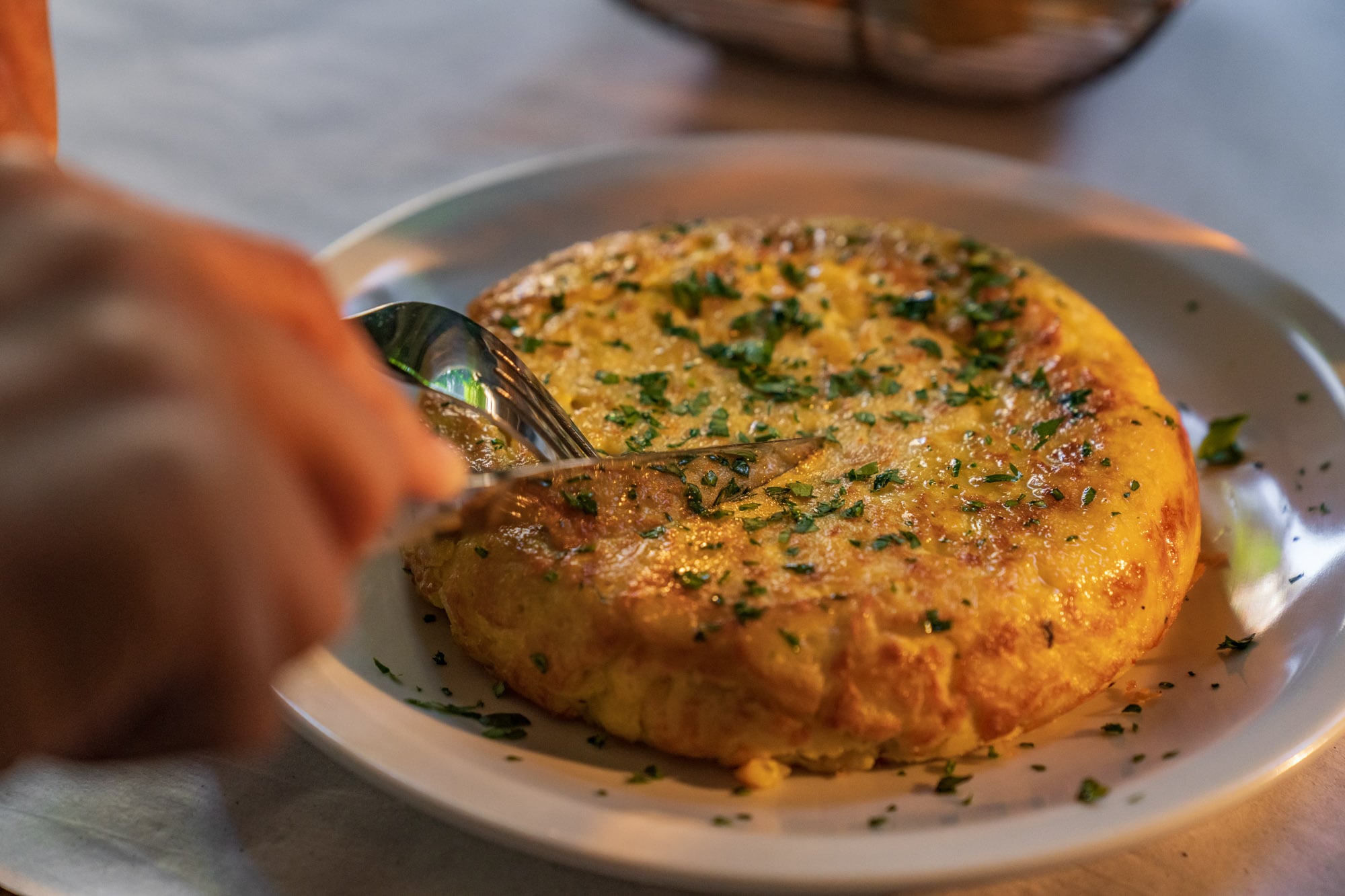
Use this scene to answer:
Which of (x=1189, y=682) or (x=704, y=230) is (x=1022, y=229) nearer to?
(x=704, y=230)

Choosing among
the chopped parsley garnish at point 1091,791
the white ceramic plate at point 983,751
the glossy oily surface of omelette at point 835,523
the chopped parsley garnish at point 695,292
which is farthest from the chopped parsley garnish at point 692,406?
the chopped parsley garnish at point 1091,791

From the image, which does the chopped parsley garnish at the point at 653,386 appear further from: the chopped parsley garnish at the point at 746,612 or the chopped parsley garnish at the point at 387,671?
the chopped parsley garnish at the point at 387,671

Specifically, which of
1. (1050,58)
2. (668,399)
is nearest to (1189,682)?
→ (668,399)

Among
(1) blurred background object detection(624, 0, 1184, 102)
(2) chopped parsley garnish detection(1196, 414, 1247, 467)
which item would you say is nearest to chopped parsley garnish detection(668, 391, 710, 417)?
(2) chopped parsley garnish detection(1196, 414, 1247, 467)

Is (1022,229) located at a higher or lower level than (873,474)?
higher

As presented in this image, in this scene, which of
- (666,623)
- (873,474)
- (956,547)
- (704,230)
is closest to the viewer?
(666,623)

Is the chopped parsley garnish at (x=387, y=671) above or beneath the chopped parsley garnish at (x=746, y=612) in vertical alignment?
beneath
